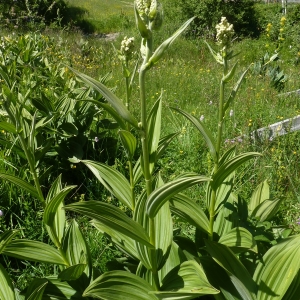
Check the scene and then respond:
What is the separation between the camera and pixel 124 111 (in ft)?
3.59

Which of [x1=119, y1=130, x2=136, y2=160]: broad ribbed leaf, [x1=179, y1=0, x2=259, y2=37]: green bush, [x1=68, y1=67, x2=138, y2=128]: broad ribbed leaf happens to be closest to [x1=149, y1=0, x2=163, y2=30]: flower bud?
[x1=68, y1=67, x2=138, y2=128]: broad ribbed leaf

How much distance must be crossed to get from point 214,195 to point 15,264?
131cm

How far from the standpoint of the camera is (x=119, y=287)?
1.34 m

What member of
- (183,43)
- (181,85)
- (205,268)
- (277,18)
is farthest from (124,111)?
(277,18)

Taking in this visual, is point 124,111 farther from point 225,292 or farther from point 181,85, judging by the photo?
point 181,85

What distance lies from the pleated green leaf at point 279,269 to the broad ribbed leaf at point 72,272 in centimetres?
71

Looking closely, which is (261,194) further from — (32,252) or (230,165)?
(32,252)

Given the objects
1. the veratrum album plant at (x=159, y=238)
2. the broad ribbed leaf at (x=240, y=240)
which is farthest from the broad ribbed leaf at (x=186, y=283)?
the broad ribbed leaf at (x=240, y=240)

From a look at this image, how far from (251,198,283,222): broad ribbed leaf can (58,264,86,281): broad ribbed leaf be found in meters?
0.85

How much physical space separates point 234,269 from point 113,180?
607 millimetres

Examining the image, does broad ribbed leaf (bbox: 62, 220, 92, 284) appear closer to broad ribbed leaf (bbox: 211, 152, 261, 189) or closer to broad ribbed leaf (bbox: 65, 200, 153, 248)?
broad ribbed leaf (bbox: 65, 200, 153, 248)

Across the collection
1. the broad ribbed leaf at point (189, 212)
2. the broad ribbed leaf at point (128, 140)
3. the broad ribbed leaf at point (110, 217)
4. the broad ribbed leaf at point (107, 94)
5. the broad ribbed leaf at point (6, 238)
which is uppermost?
the broad ribbed leaf at point (107, 94)

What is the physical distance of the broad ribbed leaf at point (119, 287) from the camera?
4.15ft

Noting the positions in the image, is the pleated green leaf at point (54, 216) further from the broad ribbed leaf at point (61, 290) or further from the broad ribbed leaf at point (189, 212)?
the broad ribbed leaf at point (189, 212)
